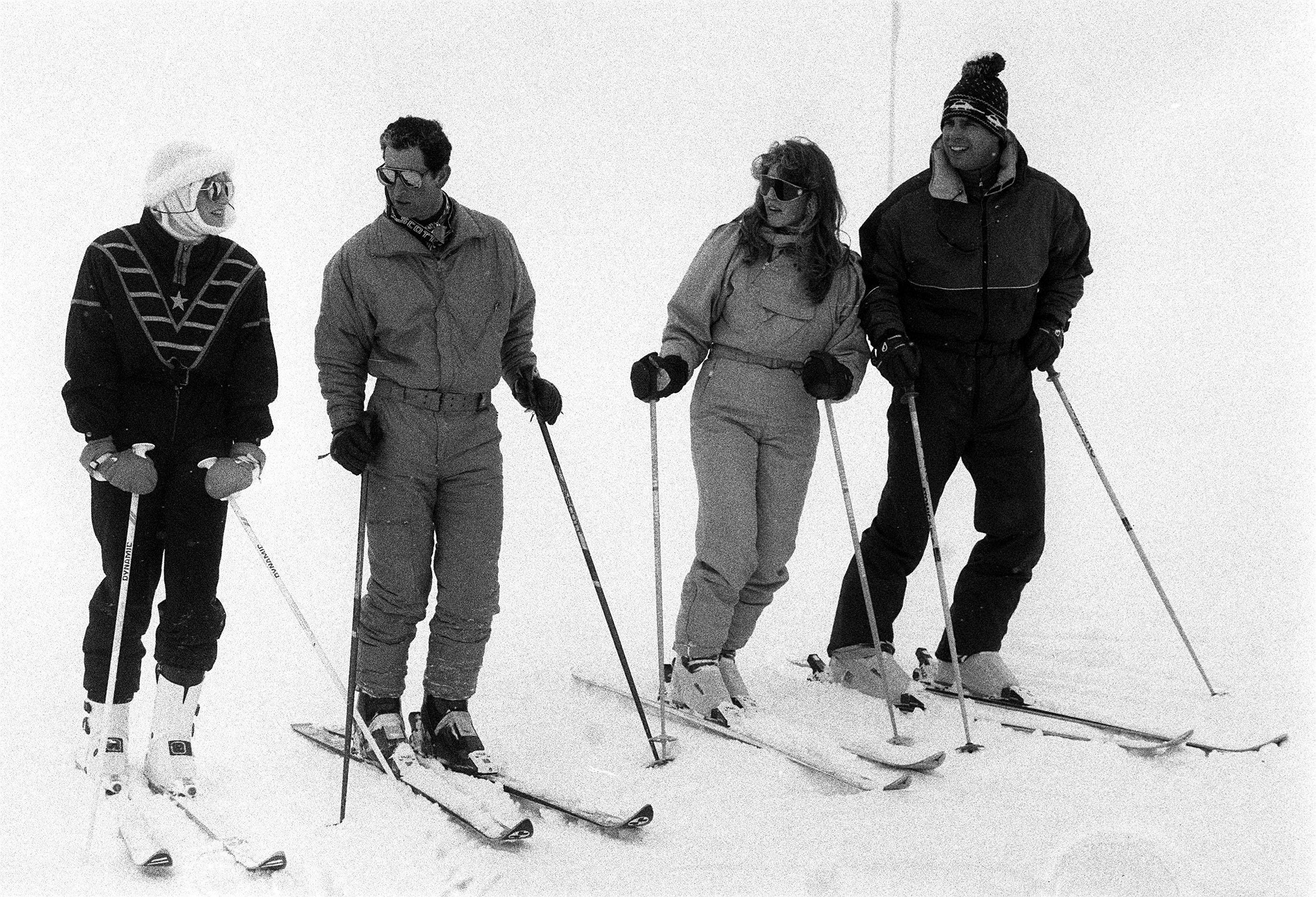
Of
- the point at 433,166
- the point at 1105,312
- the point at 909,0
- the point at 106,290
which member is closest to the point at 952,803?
the point at 433,166

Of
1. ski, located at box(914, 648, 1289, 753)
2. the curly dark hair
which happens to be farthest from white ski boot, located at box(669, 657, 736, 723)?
the curly dark hair

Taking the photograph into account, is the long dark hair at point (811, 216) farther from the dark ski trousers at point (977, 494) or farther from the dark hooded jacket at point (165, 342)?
the dark hooded jacket at point (165, 342)

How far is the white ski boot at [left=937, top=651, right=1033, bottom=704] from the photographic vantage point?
4.05 metres

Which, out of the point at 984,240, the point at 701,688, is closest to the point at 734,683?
the point at 701,688

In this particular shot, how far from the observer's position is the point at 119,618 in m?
3.11

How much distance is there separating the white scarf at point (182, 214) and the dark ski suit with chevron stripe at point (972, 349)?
Result: 6.51ft

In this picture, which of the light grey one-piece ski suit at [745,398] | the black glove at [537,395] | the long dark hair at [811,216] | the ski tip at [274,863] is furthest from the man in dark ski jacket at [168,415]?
the long dark hair at [811,216]

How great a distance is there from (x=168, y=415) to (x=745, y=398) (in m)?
1.66

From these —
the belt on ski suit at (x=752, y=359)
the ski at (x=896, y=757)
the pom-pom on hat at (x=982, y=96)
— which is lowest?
the ski at (x=896, y=757)

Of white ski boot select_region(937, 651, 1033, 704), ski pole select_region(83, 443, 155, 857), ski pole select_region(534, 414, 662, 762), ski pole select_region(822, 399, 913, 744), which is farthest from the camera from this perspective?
white ski boot select_region(937, 651, 1033, 704)

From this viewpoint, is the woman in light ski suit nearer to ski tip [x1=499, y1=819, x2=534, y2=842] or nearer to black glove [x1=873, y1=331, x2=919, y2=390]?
black glove [x1=873, y1=331, x2=919, y2=390]

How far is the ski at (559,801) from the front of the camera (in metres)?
2.92

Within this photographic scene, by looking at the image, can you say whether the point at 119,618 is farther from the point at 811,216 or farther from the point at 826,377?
the point at 811,216

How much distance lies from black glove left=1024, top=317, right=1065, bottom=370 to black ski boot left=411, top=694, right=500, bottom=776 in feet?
6.84
